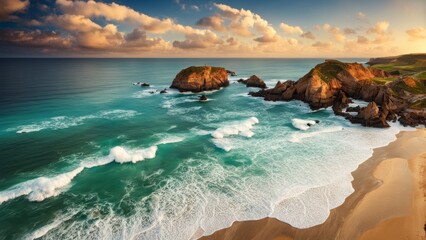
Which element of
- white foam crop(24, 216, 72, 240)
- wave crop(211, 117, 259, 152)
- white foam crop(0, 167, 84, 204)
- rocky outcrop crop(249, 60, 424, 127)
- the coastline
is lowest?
white foam crop(24, 216, 72, 240)

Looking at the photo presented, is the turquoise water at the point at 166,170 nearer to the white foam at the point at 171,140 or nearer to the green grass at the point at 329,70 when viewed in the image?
the white foam at the point at 171,140

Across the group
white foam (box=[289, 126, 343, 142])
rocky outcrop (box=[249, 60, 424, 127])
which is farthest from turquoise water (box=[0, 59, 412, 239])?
rocky outcrop (box=[249, 60, 424, 127])

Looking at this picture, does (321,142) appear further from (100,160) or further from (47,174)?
(47,174)

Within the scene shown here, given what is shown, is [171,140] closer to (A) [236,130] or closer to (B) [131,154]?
(B) [131,154]

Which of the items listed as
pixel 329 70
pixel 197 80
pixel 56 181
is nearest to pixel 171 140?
pixel 56 181

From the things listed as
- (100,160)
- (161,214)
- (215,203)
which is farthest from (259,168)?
(100,160)

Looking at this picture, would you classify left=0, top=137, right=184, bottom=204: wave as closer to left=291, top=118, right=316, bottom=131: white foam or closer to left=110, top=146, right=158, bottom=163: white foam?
left=110, top=146, right=158, bottom=163: white foam
